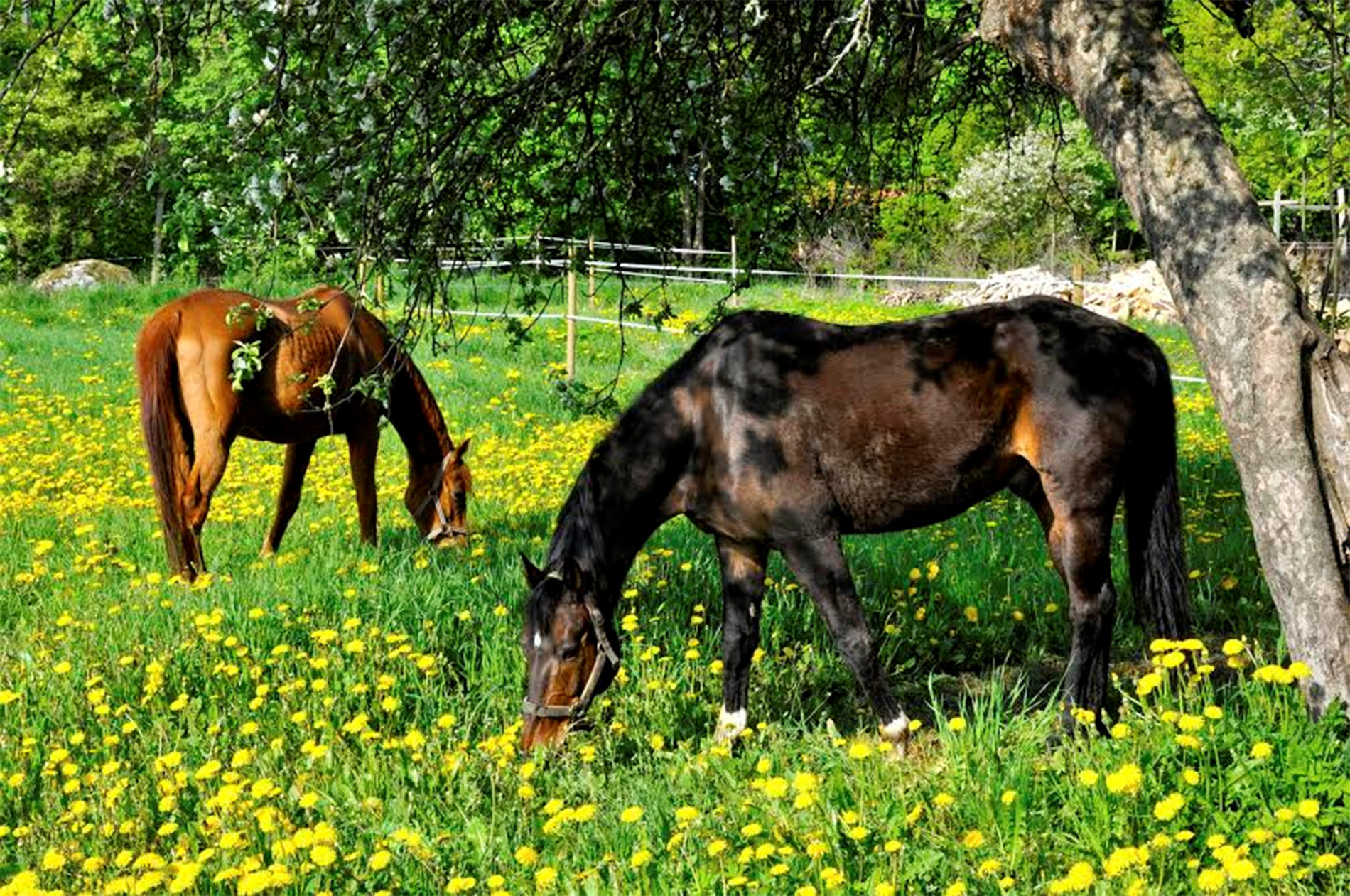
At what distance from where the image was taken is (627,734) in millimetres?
5254

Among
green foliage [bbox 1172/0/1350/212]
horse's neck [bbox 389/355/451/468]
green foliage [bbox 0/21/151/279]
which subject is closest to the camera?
green foliage [bbox 1172/0/1350/212]

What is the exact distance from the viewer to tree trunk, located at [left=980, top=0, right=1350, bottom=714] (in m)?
4.21

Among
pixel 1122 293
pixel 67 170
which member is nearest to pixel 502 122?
pixel 1122 293

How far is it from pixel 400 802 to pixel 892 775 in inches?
60.7

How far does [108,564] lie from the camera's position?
309 inches

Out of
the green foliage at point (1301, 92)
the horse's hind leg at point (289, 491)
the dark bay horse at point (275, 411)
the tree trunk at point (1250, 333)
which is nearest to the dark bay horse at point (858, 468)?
the tree trunk at point (1250, 333)

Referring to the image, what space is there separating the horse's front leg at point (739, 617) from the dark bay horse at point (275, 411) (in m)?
2.59

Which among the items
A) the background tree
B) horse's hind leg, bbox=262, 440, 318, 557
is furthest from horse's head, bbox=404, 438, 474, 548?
the background tree

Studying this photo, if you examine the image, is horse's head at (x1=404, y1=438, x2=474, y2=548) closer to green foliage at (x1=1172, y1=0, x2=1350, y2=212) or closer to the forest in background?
the forest in background

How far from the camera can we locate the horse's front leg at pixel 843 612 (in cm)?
505

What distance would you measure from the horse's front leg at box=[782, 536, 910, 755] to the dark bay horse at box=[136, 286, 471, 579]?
9.84ft

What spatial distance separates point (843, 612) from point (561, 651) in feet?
3.44

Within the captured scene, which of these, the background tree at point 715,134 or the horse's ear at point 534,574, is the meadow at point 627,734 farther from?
the background tree at point 715,134

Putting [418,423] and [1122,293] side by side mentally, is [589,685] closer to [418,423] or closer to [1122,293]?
[418,423]
